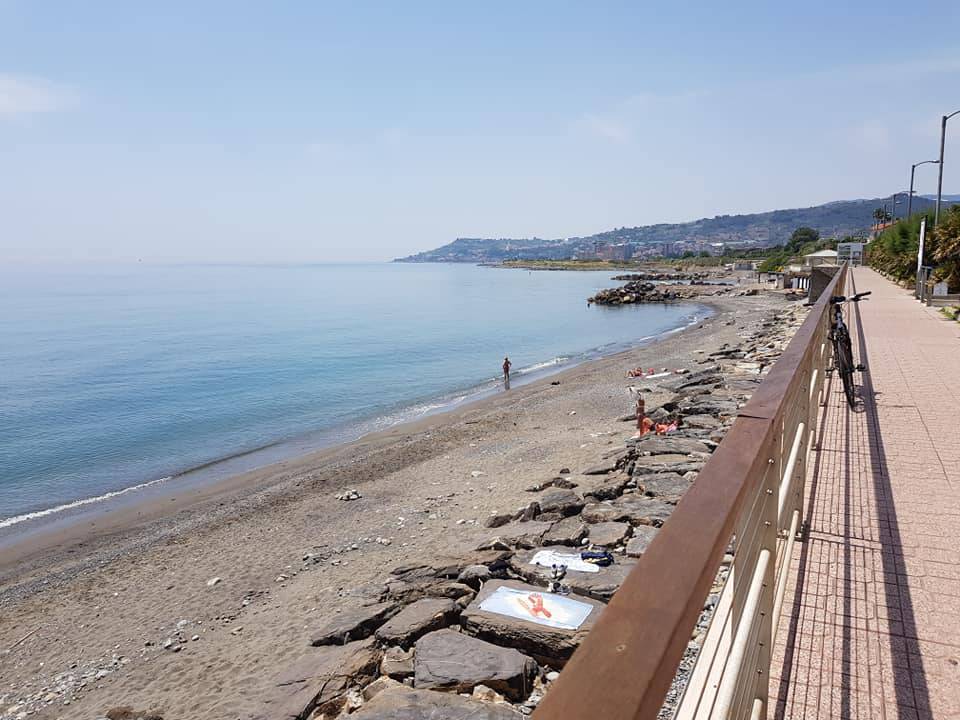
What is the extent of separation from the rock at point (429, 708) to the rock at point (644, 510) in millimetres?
2991

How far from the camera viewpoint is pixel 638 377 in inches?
907

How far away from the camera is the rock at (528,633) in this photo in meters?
4.34

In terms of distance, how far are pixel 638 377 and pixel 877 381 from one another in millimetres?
14114

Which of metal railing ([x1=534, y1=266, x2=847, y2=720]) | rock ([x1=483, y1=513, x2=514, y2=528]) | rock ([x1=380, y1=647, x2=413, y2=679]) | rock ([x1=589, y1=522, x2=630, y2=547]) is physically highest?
metal railing ([x1=534, y1=266, x2=847, y2=720])

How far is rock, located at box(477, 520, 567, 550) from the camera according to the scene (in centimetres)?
665

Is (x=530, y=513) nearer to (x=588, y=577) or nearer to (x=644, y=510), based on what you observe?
(x=644, y=510)

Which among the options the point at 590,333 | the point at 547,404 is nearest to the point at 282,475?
the point at 547,404

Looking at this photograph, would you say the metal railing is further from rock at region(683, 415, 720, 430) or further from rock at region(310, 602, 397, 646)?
rock at region(683, 415, 720, 430)

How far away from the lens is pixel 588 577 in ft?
17.1

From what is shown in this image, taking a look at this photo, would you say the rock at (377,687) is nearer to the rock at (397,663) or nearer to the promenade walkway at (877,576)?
the rock at (397,663)

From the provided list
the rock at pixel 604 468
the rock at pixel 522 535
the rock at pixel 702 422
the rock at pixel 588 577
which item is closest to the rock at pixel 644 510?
the rock at pixel 522 535

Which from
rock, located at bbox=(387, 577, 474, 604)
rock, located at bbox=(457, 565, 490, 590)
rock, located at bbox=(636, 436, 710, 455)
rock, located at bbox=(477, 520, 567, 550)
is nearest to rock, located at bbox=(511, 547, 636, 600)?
rock, located at bbox=(457, 565, 490, 590)

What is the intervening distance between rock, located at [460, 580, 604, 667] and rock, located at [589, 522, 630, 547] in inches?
49.6

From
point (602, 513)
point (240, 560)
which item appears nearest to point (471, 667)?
point (602, 513)
